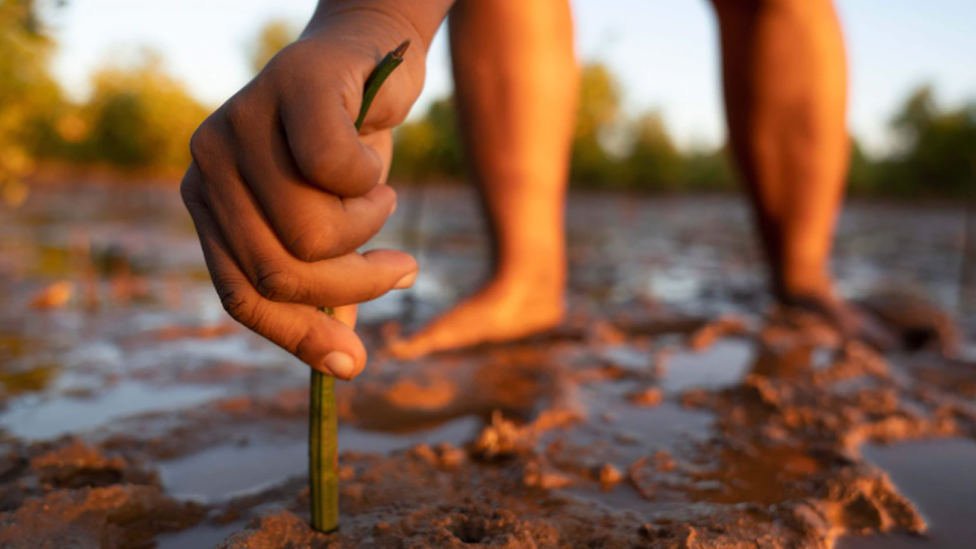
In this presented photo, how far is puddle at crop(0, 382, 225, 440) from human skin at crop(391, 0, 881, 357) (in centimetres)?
56

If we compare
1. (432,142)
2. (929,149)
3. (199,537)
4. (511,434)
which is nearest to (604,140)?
(929,149)

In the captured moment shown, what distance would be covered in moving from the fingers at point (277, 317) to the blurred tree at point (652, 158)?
74.2 ft

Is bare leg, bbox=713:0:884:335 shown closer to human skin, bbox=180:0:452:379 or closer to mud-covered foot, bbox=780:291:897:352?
mud-covered foot, bbox=780:291:897:352

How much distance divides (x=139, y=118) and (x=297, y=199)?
25.9m

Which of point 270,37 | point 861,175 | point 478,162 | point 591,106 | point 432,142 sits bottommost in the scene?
point 478,162

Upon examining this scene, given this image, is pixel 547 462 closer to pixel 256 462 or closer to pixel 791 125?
pixel 256 462

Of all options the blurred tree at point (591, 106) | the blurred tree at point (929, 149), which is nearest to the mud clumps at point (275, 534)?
the blurred tree at point (591, 106)

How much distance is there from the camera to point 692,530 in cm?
72

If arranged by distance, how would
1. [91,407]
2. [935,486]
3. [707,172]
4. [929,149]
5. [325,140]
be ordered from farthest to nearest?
[707,172] → [929,149] → [91,407] → [935,486] → [325,140]

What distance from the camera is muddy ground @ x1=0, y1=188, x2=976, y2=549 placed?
2.48 ft

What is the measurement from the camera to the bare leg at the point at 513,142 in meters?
1.81

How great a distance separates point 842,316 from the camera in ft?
6.42

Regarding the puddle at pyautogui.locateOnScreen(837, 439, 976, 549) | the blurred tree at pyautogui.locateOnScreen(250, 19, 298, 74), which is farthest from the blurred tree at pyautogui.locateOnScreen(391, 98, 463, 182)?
the blurred tree at pyautogui.locateOnScreen(250, 19, 298, 74)

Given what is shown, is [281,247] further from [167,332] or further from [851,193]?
[851,193]
